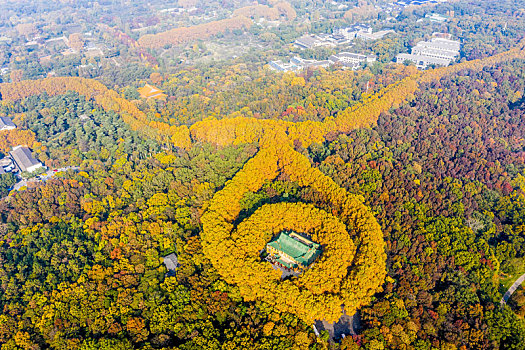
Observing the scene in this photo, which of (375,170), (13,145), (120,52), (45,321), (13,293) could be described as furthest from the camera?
(120,52)

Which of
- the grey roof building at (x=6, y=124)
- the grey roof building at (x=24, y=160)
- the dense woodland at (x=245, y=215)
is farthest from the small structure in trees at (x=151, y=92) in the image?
the grey roof building at (x=24, y=160)

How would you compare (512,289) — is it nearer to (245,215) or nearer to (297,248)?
(297,248)

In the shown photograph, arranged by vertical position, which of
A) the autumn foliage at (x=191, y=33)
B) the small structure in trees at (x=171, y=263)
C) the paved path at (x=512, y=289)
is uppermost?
the autumn foliage at (x=191, y=33)

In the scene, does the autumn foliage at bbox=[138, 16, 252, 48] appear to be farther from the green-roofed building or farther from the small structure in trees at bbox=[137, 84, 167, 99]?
the green-roofed building

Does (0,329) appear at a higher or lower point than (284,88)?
lower

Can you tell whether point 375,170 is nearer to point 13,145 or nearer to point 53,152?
point 53,152

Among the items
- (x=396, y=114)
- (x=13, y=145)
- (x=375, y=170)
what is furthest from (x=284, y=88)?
(x=13, y=145)

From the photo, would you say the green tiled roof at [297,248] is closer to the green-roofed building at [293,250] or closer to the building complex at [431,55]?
the green-roofed building at [293,250]
